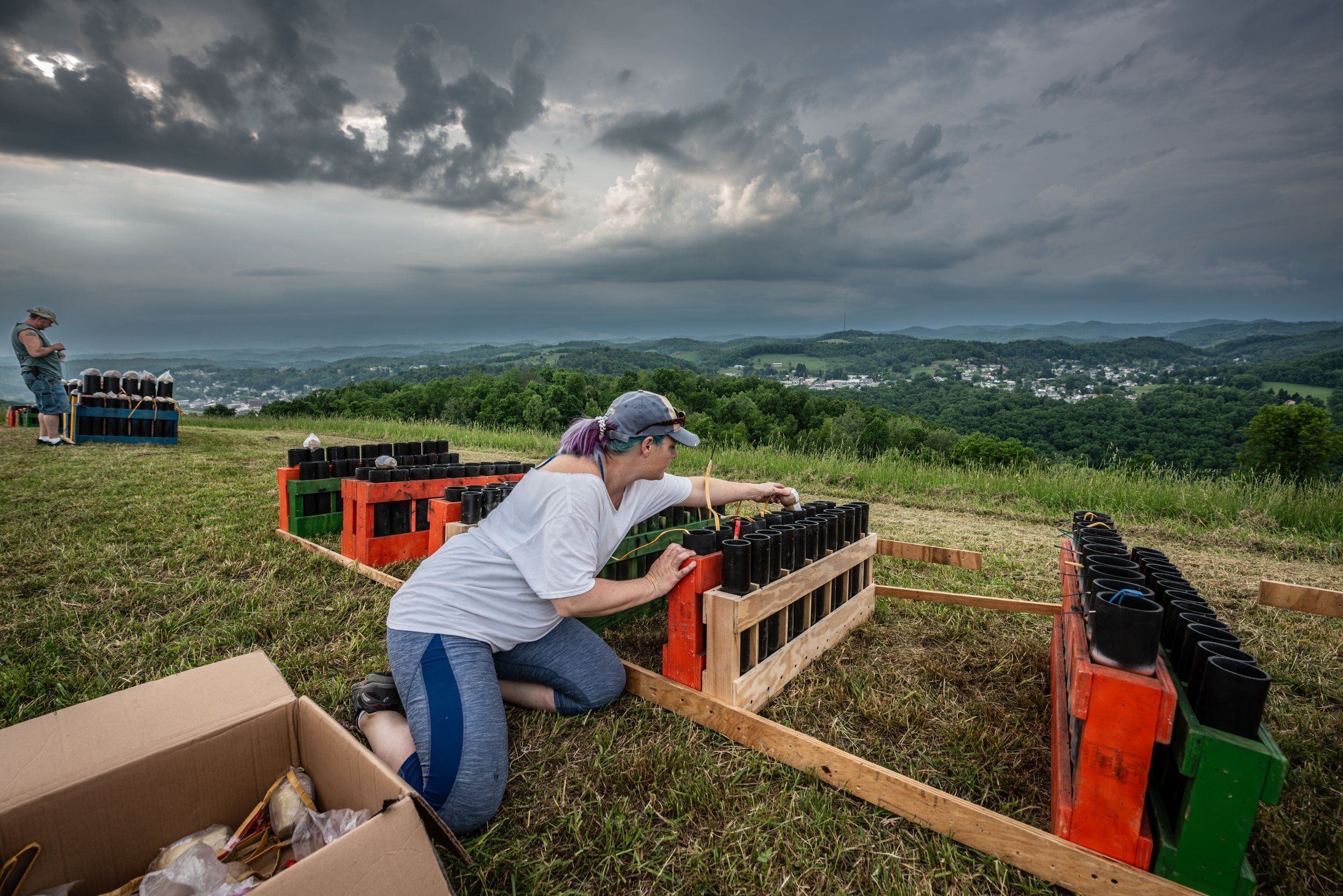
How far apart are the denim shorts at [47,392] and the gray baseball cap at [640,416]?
13197 millimetres

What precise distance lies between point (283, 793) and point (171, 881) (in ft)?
1.47

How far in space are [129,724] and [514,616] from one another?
1.28m

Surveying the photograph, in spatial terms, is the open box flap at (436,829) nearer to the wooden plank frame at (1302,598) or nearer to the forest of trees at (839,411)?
the wooden plank frame at (1302,598)

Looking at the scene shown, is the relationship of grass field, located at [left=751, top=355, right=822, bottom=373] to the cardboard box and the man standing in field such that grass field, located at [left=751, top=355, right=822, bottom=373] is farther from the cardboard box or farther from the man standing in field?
the cardboard box

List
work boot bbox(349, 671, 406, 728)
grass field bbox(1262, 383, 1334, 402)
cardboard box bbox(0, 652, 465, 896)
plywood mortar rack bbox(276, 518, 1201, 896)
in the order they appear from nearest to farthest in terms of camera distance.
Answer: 1. cardboard box bbox(0, 652, 465, 896)
2. plywood mortar rack bbox(276, 518, 1201, 896)
3. work boot bbox(349, 671, 406, 728)
4. grass field bbox(1262, 383, 1334, 402)

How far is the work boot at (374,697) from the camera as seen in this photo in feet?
8.77

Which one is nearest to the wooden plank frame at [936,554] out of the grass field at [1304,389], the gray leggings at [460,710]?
the gray leggings at [460,710]

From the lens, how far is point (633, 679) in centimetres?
310

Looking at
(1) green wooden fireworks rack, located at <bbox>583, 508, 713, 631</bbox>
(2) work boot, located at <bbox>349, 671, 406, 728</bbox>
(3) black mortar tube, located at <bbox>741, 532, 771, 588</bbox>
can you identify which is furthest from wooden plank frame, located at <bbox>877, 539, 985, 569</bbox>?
(2) work boot, located at <bbox>349, 671, 406, 728</bbox>

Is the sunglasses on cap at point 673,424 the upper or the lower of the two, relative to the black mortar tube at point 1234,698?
upper

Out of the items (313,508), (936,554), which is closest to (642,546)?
(936,554)

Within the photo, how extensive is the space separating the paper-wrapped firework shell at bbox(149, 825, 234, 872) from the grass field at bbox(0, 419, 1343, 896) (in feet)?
2.43

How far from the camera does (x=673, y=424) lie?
112 inches

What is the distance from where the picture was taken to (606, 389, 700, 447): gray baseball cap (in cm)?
274
